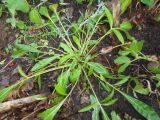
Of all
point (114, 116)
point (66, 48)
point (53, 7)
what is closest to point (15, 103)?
point (66, 48)

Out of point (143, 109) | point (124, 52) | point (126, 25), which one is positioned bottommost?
point (143, 109)

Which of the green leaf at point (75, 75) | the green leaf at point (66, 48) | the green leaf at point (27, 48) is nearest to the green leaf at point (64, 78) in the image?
the green leaf at point (75, 75)

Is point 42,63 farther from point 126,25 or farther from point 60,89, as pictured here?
point 126,25

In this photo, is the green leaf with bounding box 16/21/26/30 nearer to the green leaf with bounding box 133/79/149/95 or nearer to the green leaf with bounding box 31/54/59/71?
the green leaf with bounding box 31/54/59/71

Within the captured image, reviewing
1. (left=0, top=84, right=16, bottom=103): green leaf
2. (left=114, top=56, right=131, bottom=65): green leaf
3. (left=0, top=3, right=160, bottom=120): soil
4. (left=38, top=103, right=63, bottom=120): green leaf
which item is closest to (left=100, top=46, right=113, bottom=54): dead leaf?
(left=0, top=3, right=160, bottom=120): soil

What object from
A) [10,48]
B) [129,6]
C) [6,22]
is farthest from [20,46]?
[129,6]

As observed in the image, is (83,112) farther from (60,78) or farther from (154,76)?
(154,76)

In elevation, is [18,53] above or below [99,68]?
above

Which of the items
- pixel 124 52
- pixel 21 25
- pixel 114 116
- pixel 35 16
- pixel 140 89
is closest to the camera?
pixel 114 116
